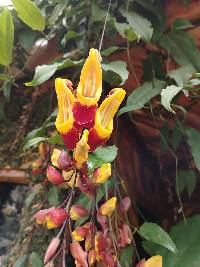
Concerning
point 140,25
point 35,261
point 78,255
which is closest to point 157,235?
point 78,255

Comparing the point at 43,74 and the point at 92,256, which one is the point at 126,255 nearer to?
the point at 92,256

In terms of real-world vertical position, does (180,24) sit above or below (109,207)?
above

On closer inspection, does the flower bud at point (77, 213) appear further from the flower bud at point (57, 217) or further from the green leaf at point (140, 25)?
the green leaf at point (140, 25)

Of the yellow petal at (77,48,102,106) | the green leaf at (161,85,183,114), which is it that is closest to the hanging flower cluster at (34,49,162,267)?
the yellow petal at (77,48,102,106)

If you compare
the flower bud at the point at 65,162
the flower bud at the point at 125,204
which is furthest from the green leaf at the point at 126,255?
the flower bud at the point at 65,162

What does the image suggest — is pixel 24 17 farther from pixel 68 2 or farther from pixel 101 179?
pixel 101 179

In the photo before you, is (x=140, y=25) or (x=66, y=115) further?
(x=140, y=25)

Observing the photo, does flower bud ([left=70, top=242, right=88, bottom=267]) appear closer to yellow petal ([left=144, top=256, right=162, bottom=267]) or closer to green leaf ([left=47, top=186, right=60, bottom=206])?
yellow petal ([left=144, top=256, right=162, bottom=267])
